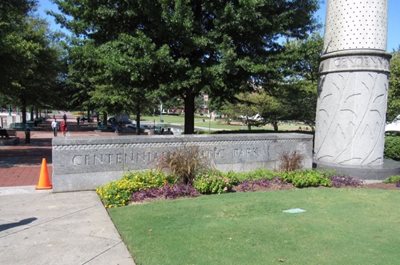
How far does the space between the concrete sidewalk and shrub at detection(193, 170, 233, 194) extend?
2096 millimetres

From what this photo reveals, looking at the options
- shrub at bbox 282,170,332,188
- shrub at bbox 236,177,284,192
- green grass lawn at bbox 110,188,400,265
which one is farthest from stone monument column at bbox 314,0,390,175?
green grass lawn at bbox 110,188,400,265

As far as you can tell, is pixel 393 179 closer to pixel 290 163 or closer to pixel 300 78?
pixel 290 163

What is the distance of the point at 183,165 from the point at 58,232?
3371 mm

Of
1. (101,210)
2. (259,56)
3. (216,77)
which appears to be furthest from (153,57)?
(101,210)

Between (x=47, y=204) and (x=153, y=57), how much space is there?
5.30 m

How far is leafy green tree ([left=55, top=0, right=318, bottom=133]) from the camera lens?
12.0 m

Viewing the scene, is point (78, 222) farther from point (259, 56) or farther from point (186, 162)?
point (259, 56)

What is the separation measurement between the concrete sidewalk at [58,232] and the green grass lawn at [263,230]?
0.26 m

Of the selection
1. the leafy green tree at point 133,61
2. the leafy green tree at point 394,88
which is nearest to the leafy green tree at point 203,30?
the leafy green tree at point 133,61

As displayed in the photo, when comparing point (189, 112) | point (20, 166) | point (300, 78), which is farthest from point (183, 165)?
point (300, 78)

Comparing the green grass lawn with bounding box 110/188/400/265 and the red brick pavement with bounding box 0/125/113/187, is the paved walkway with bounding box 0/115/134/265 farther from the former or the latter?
the red brick pavement with bounding box 0/125/113/187

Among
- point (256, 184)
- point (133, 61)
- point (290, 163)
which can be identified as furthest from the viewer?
point (133, 61)

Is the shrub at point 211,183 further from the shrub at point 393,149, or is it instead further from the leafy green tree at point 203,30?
the shrub at point 393,149

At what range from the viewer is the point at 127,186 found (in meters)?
8.30
